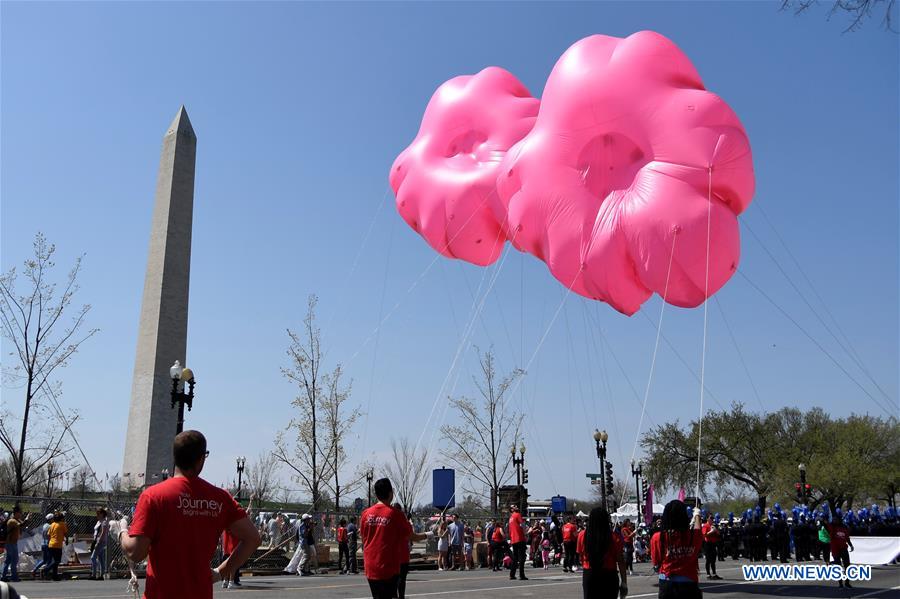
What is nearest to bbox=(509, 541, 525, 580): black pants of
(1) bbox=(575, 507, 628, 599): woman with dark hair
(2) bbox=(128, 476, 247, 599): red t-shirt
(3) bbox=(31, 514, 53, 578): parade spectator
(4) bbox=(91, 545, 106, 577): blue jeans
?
(4) bbox=(91, 545, 106, 577): blue jeans

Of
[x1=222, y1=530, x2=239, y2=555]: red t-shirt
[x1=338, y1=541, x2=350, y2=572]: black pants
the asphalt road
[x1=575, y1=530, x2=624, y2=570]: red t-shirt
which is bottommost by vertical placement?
the asphalt road

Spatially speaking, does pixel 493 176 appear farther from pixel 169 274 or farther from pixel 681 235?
pixel 169 274

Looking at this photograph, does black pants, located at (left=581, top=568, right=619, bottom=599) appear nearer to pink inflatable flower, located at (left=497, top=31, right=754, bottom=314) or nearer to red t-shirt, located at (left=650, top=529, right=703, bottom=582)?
red t-shirt, located at (left=650, top=529, right=703, bottom=582)

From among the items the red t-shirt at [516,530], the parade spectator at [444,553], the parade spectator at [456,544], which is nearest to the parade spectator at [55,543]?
the red t-shirt at [516,530]

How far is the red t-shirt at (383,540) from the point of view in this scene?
7695mm

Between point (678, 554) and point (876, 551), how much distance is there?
2275 centimetres

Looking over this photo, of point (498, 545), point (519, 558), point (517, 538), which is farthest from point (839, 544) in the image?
point (498, 545)

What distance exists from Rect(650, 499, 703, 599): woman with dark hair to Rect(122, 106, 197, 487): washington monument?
29.0 metres

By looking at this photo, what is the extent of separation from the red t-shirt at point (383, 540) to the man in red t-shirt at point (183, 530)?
3286 mm

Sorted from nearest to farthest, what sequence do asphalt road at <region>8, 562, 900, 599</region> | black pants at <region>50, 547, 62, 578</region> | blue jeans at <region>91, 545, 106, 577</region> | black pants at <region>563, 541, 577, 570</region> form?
asphalt road at <region>8, 562, 900, 599</region>
black pants at <region>50, 547, 62, 578</region>
blue jeans at <region>91, 545, 106, 577</region>
black pants at <region>563, 541, 577, 570</region>

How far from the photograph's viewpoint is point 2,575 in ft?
60.2

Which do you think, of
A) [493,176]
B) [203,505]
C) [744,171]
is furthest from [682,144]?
[203,505]

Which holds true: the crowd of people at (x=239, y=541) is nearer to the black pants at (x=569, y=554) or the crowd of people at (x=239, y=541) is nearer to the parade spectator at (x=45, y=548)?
the parade spectator at (x=45, y=548)

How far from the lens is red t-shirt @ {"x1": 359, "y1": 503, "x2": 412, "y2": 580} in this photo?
7.70m
